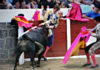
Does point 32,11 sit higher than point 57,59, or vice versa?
point 32,11

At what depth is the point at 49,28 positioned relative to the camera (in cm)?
497

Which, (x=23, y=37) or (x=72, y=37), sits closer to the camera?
(x=23, y=37)

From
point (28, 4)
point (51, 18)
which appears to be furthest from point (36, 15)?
point (51, 18)

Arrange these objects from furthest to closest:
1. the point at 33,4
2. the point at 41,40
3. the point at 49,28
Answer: the point at 33,4 < the point at 49,28 < the point at 41,40

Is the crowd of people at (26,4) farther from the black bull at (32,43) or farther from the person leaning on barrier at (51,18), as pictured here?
the black bull at (32,43)

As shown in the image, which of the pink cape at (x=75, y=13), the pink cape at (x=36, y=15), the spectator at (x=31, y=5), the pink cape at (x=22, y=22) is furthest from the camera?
the spectator at (x=31, y=5)

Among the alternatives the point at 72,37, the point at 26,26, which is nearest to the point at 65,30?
the point at 72,37

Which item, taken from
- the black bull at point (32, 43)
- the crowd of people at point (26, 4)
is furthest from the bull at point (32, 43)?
the crowd of people at point (26, 4)

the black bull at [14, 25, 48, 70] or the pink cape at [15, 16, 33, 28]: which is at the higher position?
the pink cape at [15, 16, 33, 28]

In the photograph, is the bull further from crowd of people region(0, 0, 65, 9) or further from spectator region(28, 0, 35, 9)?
spectator region(28, 0, 35, 9)

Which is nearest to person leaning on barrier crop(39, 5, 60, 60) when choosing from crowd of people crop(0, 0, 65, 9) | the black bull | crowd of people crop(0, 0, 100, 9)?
the black bull

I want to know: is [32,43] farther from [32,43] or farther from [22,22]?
[22,22]

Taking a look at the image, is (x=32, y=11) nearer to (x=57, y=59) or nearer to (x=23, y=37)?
(x=57, y=59)

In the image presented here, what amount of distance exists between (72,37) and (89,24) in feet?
2.07
